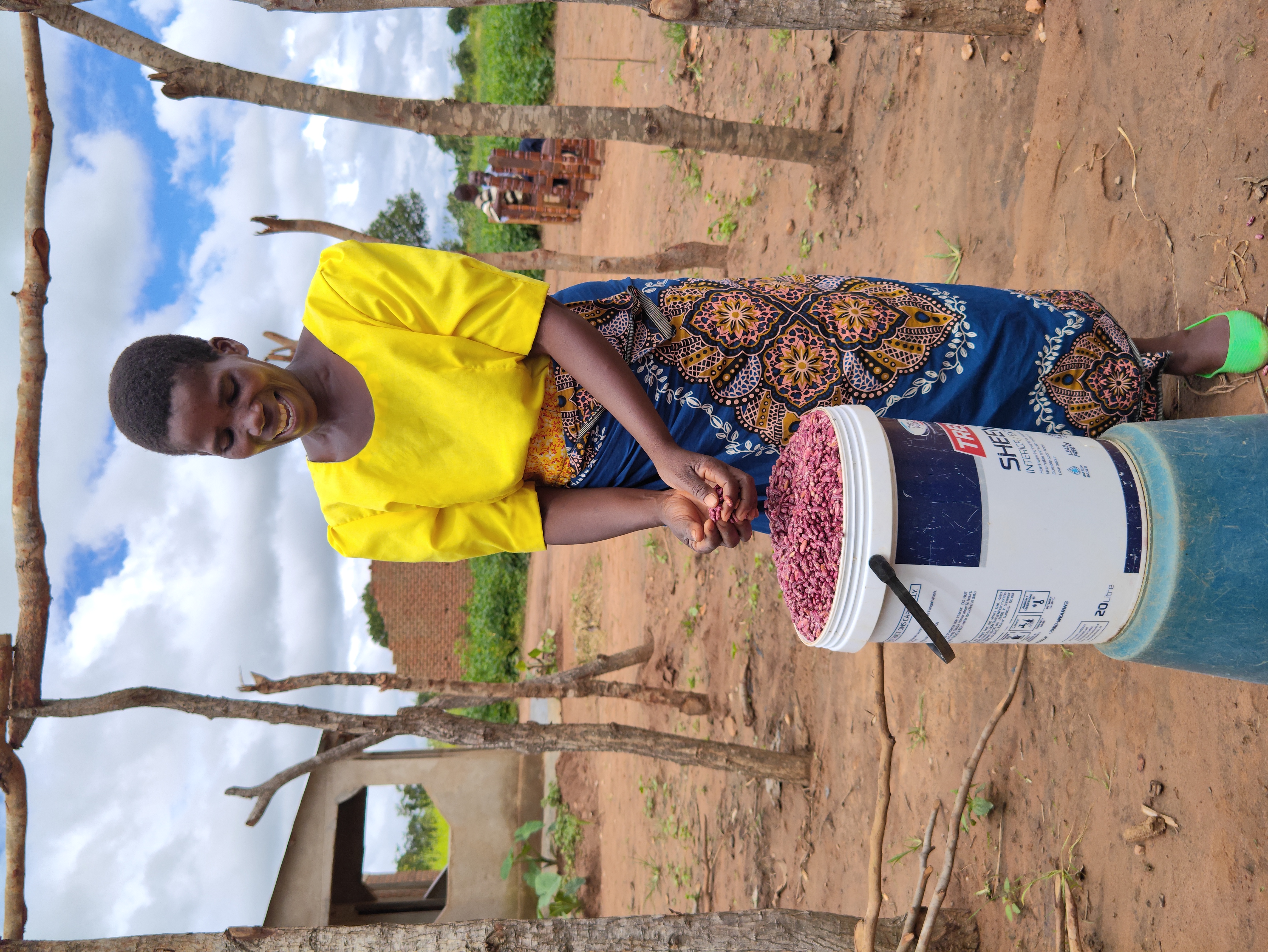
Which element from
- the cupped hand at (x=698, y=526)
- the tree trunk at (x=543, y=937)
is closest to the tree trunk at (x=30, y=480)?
the tree trunk at (x=543, y=937)

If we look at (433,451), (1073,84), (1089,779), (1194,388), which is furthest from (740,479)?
(1073,84)

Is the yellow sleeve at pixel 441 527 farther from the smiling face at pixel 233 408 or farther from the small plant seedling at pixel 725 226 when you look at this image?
the small plant seedling at pixel 725 226

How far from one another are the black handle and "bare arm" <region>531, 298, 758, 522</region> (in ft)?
1.04

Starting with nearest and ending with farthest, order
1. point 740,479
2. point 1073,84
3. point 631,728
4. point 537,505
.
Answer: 1. point 740,479
2. point 537,505
3. point 1073,84
4. point 631,728

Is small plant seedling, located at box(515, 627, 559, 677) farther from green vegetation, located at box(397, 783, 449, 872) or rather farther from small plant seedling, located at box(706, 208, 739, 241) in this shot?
green vegetation, located at box(397, 783, 449, 872)

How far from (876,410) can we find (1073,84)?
1741mm

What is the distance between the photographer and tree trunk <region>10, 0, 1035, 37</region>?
272 centimetres

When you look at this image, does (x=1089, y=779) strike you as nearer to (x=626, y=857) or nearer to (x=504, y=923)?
(x=504, y=923)

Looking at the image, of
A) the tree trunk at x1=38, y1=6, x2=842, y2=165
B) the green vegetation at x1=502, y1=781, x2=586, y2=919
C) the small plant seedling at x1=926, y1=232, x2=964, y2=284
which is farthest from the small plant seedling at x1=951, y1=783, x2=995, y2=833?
the green vegetation at x1=502, y1=781, x2=586, y2=919

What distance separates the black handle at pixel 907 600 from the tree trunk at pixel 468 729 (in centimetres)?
238

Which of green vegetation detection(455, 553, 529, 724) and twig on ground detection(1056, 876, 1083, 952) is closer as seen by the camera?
twig on ground detection(1056, 876, 1083, 952)

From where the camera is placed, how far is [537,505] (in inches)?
86.7

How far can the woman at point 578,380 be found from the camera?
192 centimetres

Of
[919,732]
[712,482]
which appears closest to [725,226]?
[919,732]
